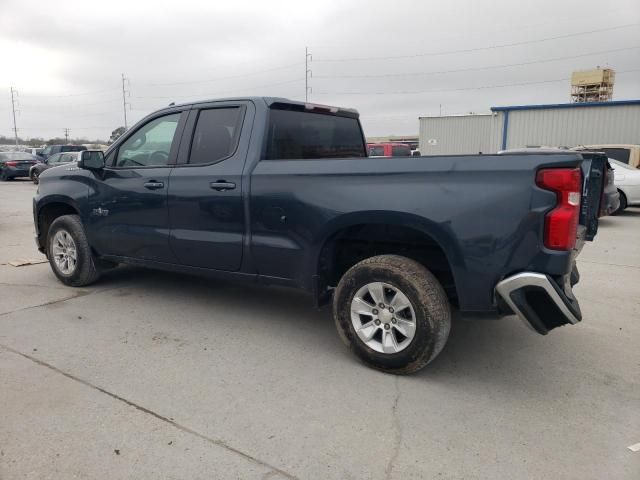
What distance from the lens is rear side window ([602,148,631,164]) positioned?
1336 centimetres

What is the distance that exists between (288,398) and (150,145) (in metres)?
2.93

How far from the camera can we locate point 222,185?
13.8ft

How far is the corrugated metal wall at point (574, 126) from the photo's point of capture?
66.4 feet

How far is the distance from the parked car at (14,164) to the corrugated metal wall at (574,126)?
23564mm

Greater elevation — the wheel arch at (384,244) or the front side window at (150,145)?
the front side window at (150,145)

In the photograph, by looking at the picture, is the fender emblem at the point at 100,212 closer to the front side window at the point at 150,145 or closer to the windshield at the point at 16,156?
the front side window at the point at 150,145

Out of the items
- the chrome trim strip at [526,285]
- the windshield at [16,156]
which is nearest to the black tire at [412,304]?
the chrome trim strip at [526,285]

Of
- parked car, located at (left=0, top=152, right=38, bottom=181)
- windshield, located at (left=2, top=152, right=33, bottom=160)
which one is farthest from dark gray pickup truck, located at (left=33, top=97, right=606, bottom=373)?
windshield, located at (left=2, top=152, right=33, bottom=160)

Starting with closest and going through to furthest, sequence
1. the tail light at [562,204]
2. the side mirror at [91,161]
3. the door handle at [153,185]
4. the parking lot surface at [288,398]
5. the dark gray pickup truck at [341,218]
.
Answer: the parking lot surface at [288,398]
the tail light at [562,204]
the dark gray pickup truck at [341,218]
the door handle at [153,185]
the side mirror at [91,161]

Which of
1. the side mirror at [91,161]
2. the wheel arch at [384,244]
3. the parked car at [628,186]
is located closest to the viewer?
the wheel arch at [384,244]

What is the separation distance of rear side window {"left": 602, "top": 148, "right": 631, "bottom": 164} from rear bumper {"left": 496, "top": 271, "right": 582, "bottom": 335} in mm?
12262

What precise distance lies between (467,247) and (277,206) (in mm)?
1471

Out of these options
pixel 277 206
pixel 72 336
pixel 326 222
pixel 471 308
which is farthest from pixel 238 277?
pixel 471 308

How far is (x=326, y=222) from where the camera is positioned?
3650mm
